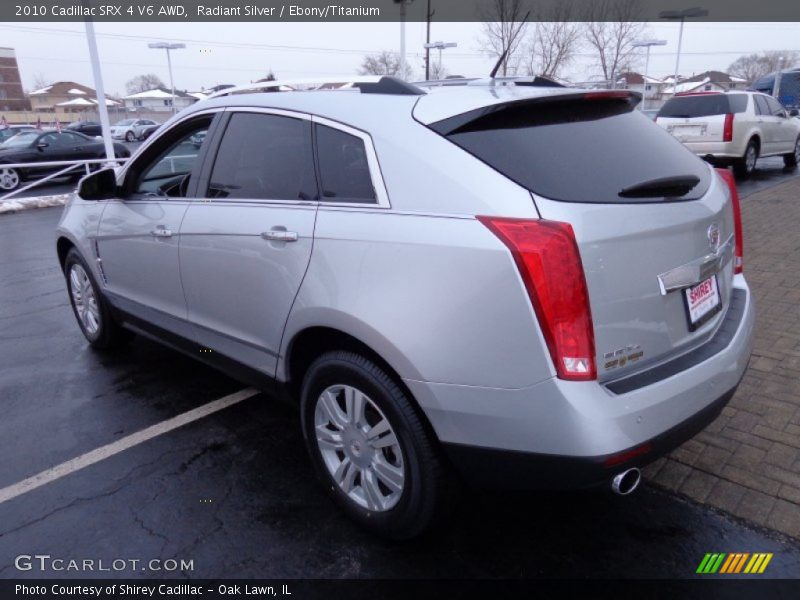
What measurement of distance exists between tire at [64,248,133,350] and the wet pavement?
0.79 meters

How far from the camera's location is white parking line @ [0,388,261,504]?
295cm

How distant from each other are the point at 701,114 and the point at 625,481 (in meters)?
12.3

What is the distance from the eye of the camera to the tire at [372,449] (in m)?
2.22

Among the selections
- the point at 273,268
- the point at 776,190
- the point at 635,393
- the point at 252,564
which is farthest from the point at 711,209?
the point at 776,190

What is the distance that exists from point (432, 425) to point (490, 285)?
57 centimetres

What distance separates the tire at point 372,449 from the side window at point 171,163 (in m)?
1.55

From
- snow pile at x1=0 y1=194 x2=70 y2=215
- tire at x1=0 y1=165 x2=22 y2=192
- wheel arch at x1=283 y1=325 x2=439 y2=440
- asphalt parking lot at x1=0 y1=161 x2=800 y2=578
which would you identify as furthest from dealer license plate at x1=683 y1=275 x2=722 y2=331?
tire at x1=0 y1=165 x2=22 y2=192

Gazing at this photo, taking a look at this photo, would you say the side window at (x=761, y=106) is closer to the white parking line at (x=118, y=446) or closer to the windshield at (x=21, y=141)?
the white parking line at (x=118, y=446)

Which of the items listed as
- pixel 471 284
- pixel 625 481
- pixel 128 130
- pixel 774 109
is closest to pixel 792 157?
pixel 774 109

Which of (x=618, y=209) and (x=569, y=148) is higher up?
(x=569, y=148)

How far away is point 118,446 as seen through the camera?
329 cm

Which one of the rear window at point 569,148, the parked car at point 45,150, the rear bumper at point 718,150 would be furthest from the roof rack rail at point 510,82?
the parked car at point 45,150

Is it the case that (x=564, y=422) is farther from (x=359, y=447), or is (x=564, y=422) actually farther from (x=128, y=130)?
(x=128, y=130)

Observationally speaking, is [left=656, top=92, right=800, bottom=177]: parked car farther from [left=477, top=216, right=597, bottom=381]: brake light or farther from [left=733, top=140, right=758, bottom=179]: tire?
[left=477, top=216, right=597, bottom=381]: brake light
